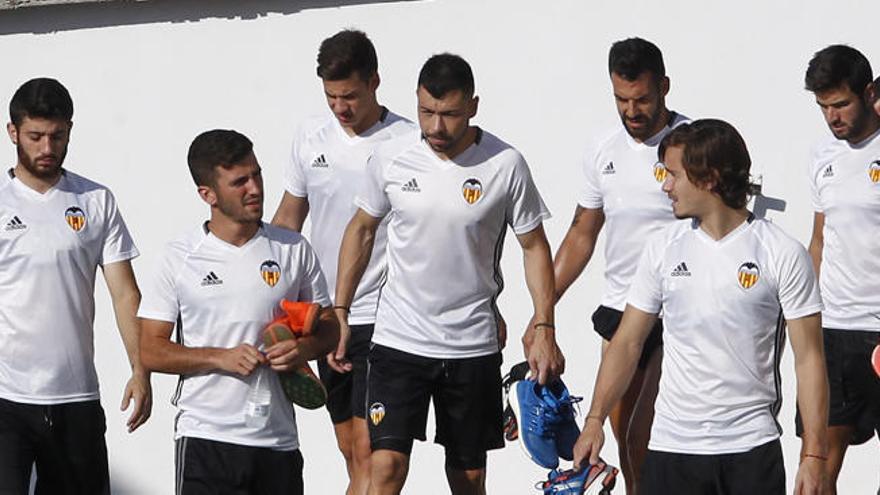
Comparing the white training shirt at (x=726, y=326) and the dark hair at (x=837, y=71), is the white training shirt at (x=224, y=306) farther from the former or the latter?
the dark hair at (x=837, y=71)

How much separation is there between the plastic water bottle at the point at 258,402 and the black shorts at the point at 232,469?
0.37 feet

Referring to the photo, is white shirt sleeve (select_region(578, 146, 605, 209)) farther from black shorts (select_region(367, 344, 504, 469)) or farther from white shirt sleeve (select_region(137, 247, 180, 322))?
white shirt sleeve (select_region(137, 247, 180, 322))

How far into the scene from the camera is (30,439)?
30.8ft

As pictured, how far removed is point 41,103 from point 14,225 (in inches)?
21.7

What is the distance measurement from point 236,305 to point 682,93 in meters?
3.97

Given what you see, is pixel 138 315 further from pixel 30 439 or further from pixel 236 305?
pixel 30 439

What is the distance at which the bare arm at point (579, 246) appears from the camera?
1057cm

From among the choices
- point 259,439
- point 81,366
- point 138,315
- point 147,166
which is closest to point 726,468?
point 259,439

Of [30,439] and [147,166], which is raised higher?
[147,166]

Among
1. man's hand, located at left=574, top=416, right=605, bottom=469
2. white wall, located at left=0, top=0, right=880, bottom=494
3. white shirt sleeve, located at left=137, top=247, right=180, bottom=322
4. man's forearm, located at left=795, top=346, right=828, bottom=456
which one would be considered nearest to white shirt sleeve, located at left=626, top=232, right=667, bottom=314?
man's hand, located at left=574, top=416, right=605, bottom=469

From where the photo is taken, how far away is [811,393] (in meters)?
7.92

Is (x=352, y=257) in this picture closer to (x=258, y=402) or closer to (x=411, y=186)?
(x=411, y=186)

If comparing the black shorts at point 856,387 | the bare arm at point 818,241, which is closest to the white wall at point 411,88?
the bare arm at point 818,241

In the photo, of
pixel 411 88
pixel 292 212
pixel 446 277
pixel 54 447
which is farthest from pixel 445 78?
pixel 411 88
